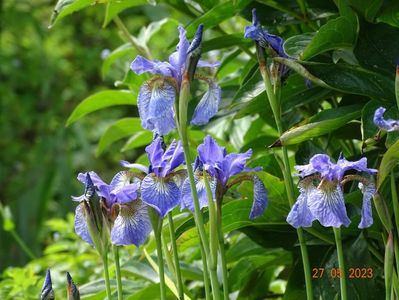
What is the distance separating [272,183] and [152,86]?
0.29m

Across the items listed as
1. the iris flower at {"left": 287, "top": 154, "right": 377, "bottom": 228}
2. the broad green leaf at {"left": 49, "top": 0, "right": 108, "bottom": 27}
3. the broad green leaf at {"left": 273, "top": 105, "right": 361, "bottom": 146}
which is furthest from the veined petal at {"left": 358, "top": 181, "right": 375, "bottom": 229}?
the broad green leaf at {"left": 49, "top": 0, "right": 108, "bottom": 27}

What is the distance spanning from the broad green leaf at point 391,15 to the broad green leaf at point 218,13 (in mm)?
214

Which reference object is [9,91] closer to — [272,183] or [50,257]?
[50,257]

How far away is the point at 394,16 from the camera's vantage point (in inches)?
50.3

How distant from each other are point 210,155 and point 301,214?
14cm

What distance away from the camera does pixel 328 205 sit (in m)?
0.99

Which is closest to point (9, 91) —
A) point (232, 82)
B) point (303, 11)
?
point (232, 82)

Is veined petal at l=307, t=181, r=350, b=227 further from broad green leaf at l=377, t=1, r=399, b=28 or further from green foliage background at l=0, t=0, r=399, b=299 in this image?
broad green leaf at l=377, t=1, r=399, b=28

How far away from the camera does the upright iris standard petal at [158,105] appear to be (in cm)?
102

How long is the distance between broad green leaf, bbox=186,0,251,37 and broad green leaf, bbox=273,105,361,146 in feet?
0.79

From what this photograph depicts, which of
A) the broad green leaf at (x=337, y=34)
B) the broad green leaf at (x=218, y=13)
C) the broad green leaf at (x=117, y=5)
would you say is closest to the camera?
the broad green leaf at (x=337, y=34)

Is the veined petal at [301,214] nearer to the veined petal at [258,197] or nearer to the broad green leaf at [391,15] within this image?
the veined petal at [258,197]

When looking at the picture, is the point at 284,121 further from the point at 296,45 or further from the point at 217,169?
the point at 217,169

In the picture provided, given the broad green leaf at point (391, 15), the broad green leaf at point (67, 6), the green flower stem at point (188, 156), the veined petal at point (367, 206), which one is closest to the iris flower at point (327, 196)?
the veined petal at point (367, 206)
